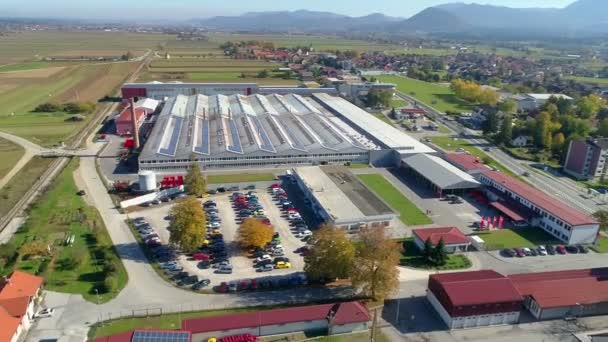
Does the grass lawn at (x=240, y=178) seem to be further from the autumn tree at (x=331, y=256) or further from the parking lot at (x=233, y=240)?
the autumn tree at (x=331, y=256)

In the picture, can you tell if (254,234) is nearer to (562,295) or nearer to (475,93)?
(562,295)

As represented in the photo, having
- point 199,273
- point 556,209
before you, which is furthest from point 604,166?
point 199,273

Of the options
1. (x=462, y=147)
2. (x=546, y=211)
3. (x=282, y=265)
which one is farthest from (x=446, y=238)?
(x=462, y=147)

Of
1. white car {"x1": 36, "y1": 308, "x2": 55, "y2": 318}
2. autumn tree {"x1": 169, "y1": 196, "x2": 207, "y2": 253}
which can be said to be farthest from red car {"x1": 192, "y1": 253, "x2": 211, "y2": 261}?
white car {"x1": 36, "y1": 308, "x2": 55, "y2": 318}

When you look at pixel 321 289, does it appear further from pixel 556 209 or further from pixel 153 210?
pixel 556 209

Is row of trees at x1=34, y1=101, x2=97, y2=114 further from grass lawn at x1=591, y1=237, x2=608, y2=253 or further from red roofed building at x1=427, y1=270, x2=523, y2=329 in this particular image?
grass lawn at x1=591, y1=237, x2=608, y2=253

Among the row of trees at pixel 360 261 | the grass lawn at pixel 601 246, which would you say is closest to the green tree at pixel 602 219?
the grass lawn at pixel 601 246

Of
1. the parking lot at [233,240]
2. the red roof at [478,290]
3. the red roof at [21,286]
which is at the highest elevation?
the red roof at [478,290]
